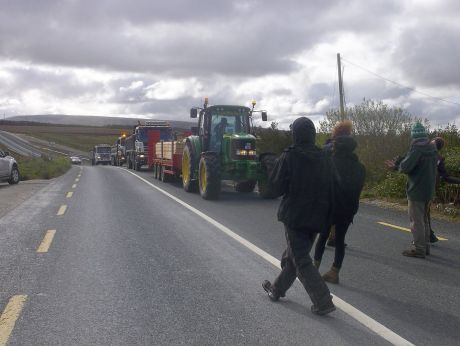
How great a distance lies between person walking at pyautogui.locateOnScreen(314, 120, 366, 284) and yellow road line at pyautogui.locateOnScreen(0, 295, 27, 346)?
3.26 metres

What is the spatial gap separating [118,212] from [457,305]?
856 centimetres

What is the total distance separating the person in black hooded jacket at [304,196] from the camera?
16.2 feet

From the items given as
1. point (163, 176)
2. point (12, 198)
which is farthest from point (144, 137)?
point (12, 198)

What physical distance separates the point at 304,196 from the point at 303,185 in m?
0.10

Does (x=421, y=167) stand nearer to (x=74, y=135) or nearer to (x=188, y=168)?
(x=188, y=168)

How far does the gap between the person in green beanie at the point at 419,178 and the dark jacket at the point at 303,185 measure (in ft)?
9.78

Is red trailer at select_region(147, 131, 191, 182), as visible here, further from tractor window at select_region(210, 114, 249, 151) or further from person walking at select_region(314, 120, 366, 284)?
person walking at select_region(314, 120, 366, 284)

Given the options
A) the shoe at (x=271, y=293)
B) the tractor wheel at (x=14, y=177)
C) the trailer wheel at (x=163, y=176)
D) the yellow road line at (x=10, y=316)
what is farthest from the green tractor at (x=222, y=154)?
the yellow road line at (x=10, y=316)

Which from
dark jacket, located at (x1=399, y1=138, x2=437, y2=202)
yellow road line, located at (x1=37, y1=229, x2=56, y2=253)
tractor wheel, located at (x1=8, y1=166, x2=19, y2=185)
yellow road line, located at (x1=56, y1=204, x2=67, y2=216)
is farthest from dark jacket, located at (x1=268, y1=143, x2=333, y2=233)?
tractor wheel, located at (x1=8, y1=166, x2=19, y2=185)

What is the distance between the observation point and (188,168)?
57.3 ft

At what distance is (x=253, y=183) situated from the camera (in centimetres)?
1812

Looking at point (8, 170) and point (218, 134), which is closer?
point (218, 134)

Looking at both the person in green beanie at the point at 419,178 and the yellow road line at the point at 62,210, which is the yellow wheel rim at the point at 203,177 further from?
the person in green beanie at the point at 419,178

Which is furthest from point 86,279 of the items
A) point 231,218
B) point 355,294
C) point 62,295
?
point 231,218
